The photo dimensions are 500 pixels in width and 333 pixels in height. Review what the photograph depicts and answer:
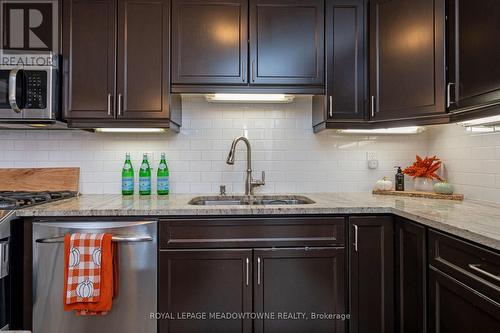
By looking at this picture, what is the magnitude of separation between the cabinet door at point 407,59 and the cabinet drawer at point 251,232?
84cm

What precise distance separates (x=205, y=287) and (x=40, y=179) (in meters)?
1.54

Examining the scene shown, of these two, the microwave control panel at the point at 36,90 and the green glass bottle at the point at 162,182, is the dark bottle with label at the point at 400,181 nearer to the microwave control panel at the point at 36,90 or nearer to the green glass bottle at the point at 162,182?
the green glass bottle at the point at 162,182

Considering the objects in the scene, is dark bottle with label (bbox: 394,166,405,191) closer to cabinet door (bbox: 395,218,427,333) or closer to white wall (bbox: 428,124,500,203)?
white wall (bbox: 428,124,500,203)

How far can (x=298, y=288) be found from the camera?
5.67 feet

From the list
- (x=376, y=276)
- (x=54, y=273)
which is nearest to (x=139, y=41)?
(x=54, y=273)

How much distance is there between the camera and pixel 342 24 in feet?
6.86

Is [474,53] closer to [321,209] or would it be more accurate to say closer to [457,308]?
[321,209]

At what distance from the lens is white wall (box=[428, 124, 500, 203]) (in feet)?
6.10

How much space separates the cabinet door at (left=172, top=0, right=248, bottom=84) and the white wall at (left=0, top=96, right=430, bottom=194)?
37 cm

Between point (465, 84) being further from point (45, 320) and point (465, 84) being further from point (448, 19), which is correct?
point (45, 320)

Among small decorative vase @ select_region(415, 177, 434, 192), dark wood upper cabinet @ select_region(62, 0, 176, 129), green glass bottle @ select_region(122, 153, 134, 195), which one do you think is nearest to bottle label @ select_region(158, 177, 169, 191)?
green glass bottle @ select_region(122, 153, 134, 195)

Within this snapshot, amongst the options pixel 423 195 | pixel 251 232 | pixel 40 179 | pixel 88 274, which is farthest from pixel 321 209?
pixel 40 179

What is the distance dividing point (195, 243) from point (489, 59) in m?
1.67

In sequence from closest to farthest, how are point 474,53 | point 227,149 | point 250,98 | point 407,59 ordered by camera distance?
point 474,53, point 407,59, point 250,98, point 227,149
